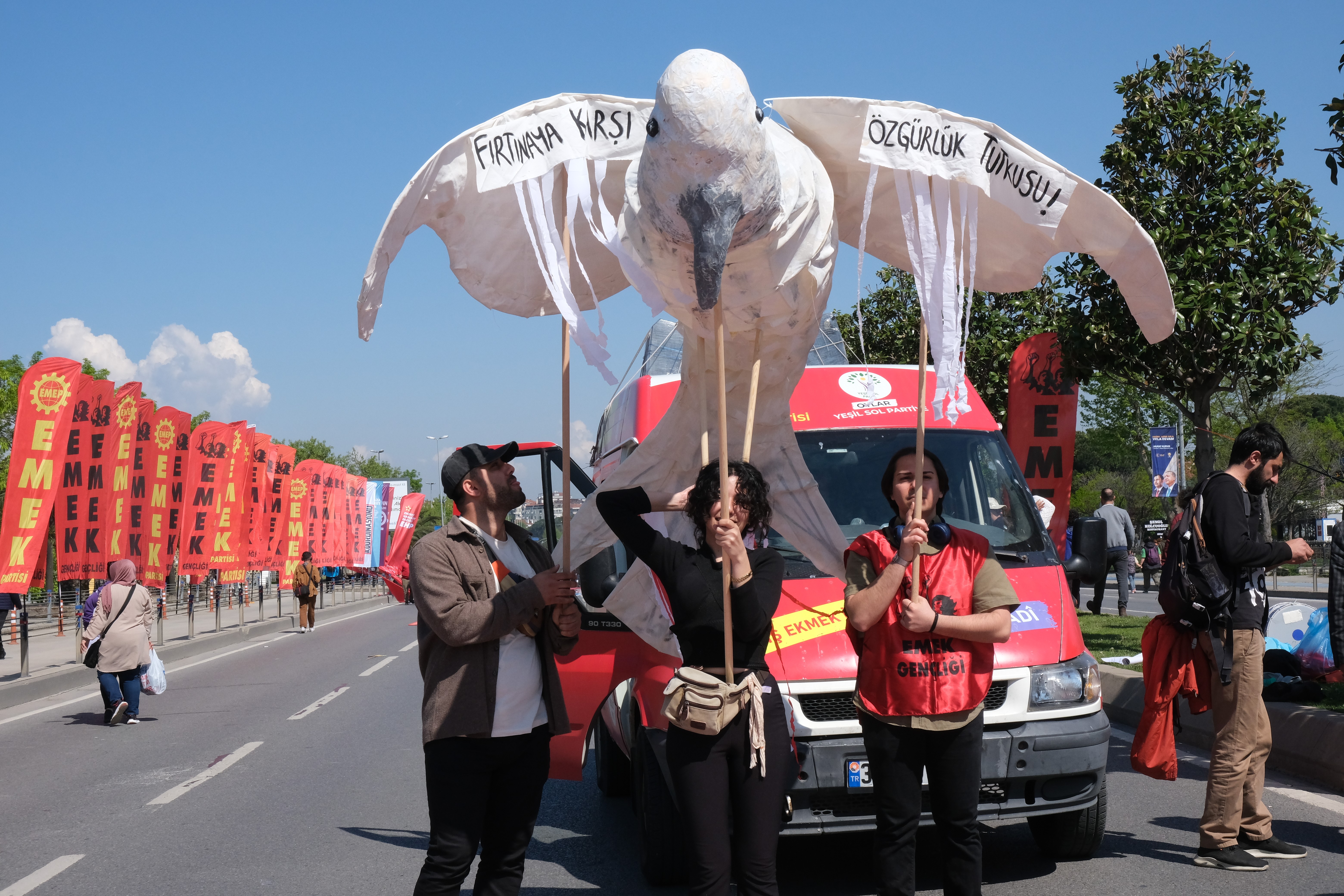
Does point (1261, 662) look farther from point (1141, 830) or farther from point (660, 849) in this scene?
point (660, 849)

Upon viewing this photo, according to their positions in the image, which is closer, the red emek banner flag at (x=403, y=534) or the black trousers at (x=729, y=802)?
the black trousers at (x=729, y=802)

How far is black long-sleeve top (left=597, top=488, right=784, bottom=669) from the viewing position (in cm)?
355

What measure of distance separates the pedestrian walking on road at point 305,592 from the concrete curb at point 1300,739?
69.4 ft

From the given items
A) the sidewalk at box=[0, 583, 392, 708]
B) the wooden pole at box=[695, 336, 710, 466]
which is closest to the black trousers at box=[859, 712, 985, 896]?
the wooden pole at box=[695, 336, 710, 466]

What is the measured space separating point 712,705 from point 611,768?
15.0 feet

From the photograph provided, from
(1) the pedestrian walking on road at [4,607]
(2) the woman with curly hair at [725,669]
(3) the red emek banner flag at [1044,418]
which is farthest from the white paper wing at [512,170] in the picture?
(1) the pedestrian walking on road at [4,607]

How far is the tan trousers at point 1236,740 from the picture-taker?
5262 millimetres

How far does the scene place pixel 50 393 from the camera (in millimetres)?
14930

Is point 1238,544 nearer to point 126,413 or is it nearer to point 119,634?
point 119,634

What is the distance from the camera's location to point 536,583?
12.3 ft

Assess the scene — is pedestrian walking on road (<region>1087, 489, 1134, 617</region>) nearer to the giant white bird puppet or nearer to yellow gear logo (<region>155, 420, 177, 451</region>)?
the giant white bird puppet

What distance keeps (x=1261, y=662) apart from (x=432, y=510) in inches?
3901

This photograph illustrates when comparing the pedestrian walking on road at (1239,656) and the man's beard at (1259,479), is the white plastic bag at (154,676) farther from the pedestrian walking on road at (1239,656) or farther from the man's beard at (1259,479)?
the man's beard at (1259,479)

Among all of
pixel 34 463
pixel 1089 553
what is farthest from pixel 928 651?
pixel 34 463
